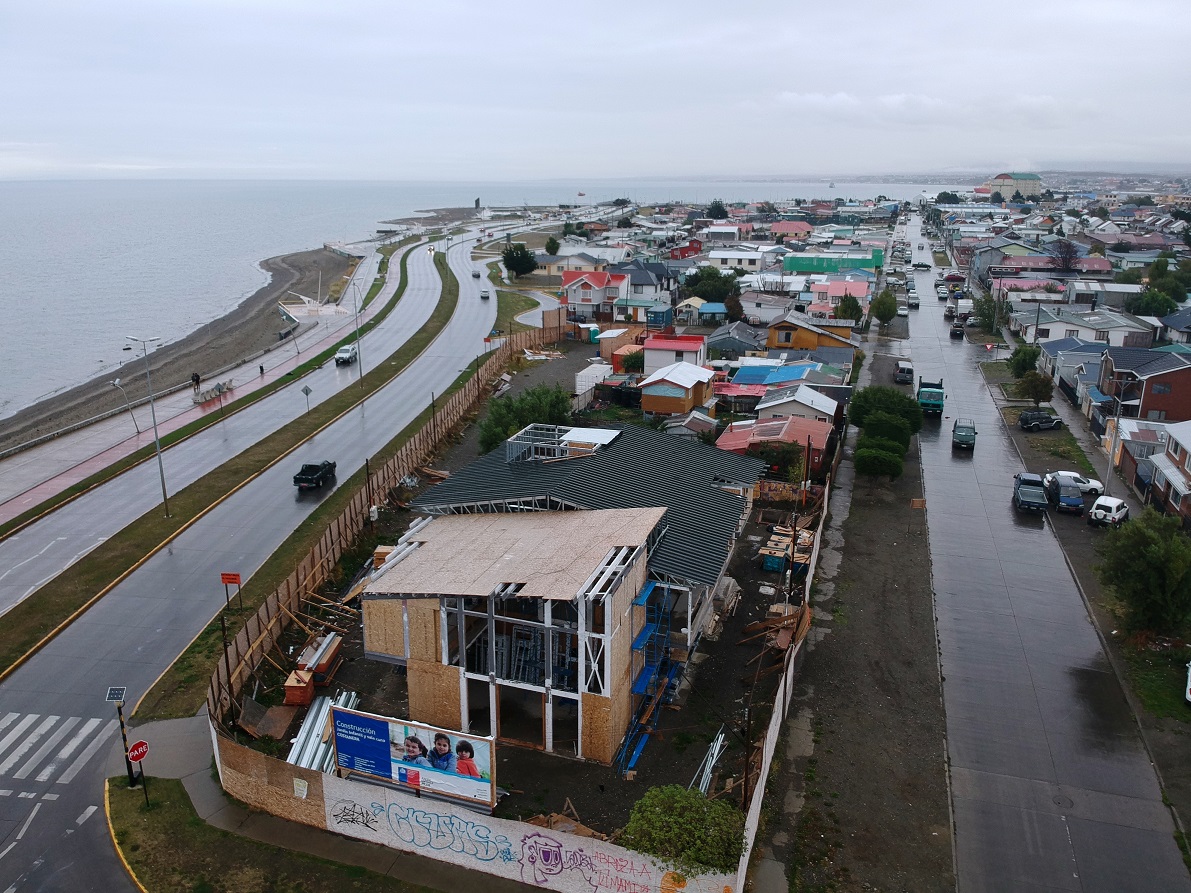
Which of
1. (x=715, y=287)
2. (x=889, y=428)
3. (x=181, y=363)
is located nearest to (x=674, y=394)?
(x=889, y=428)

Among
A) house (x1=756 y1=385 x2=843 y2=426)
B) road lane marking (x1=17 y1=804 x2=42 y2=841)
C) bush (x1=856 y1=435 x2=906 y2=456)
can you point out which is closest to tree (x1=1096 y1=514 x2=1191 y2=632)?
bush (x1=856 y1=435 x2=906 y2=456)

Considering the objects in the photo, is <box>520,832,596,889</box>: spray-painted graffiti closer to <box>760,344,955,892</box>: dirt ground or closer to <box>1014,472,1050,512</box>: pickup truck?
<box>760,344,955,892</box>: dirt ground

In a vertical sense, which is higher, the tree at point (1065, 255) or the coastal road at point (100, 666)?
the tree at point (1065, 255)

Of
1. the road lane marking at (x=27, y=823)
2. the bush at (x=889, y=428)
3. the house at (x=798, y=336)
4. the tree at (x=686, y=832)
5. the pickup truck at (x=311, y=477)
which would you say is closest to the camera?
the tree at (x=686, y=832)

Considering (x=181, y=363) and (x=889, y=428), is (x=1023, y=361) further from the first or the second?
(x=181, y=363)

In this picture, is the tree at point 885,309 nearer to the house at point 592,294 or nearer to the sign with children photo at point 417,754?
the house at point 592,294

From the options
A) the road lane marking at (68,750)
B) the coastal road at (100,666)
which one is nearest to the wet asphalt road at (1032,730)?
the coastal road at (100,666)

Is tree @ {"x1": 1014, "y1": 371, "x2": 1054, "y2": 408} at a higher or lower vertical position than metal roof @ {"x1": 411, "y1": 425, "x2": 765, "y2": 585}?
lower

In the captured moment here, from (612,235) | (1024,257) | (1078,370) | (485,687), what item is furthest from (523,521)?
(612,235)
